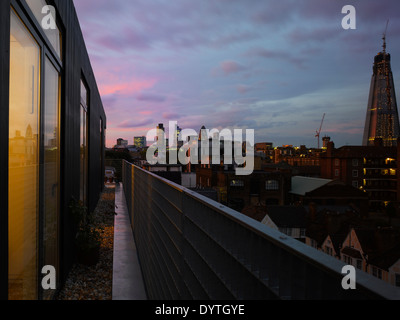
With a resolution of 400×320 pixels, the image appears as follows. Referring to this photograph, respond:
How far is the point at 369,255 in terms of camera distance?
65.0 feet

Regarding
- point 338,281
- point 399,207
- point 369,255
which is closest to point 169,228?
point 338,281

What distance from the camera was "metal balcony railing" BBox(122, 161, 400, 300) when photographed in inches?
29.9

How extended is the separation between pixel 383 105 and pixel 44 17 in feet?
614

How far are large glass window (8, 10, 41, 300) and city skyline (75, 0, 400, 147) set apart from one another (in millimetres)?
6562

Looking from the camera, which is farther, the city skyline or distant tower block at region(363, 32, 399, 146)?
distant tower block at region(363, 32, 399, 146)

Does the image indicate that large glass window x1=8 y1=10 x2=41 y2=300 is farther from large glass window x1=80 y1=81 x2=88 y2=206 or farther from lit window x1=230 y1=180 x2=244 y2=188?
lit window x1=230 y1=180 x2=244 y2=188

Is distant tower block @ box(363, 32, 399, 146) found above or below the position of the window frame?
above

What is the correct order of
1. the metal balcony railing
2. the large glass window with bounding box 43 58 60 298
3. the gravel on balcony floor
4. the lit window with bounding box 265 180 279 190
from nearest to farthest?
1. the metal balcony railing
2. the large glass window with bounding box 43 58 60 298
3. the gravel on balcony floor
4. the lit window with bounding box 265 180 279 190

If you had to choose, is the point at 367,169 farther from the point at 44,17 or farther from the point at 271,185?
the point at 44,17

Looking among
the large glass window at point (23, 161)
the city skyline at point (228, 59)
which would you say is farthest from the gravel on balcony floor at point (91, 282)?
the city skyline at point (228, 59)

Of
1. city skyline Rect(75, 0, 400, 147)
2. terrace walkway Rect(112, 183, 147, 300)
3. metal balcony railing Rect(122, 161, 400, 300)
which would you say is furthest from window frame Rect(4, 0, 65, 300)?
city skyline Rect(75, 0, 400, 147)

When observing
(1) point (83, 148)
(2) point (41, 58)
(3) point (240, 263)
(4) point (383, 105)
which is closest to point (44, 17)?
(2) point (41, 58)

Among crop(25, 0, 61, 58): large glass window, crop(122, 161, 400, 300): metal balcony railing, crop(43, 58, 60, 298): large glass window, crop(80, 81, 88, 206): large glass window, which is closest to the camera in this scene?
crop(122, 161, 400, 300): metal balcony railing

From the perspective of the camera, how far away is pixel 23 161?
3.15 m
